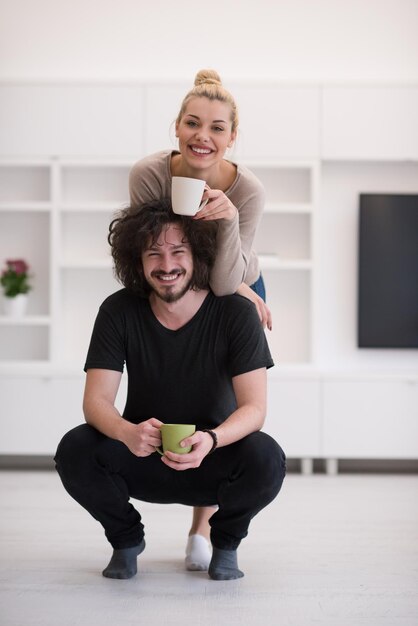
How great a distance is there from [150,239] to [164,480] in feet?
2.14

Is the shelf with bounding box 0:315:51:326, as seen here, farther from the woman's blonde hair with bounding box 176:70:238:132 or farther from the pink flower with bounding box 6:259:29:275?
the woman's blonde hair with bounding box 176:70:238:132

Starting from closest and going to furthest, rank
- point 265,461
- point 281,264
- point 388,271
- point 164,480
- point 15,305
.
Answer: point 265,461 < point 164,480 < point 281,264 < point 15,305 < point 388,271

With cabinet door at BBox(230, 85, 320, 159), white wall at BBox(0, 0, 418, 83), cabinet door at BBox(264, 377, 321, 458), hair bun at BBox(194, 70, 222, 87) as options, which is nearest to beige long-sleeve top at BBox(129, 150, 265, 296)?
hair bun at BBox(194, 70, 222, 87)

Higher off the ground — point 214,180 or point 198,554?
point 214,180

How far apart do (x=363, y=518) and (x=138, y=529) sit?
1444 millimetres

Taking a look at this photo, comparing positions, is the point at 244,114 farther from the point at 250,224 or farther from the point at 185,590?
the point at 185,590

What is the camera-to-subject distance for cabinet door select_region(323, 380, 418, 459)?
5266mm

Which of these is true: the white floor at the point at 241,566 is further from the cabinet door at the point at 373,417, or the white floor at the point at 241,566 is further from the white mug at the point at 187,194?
the white mug at the point at 187,194

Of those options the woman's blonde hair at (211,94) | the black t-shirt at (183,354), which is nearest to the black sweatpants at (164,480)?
the black t-shirt at (183,354)

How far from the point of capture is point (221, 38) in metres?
5.70

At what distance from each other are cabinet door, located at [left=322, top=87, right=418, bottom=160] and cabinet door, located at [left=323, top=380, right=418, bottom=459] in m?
A: 1.23

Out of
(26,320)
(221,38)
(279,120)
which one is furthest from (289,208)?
(26,320)

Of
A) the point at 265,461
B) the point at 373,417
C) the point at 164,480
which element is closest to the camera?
the point at 265,461

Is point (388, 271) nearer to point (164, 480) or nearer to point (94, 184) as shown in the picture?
point (94, 184)
